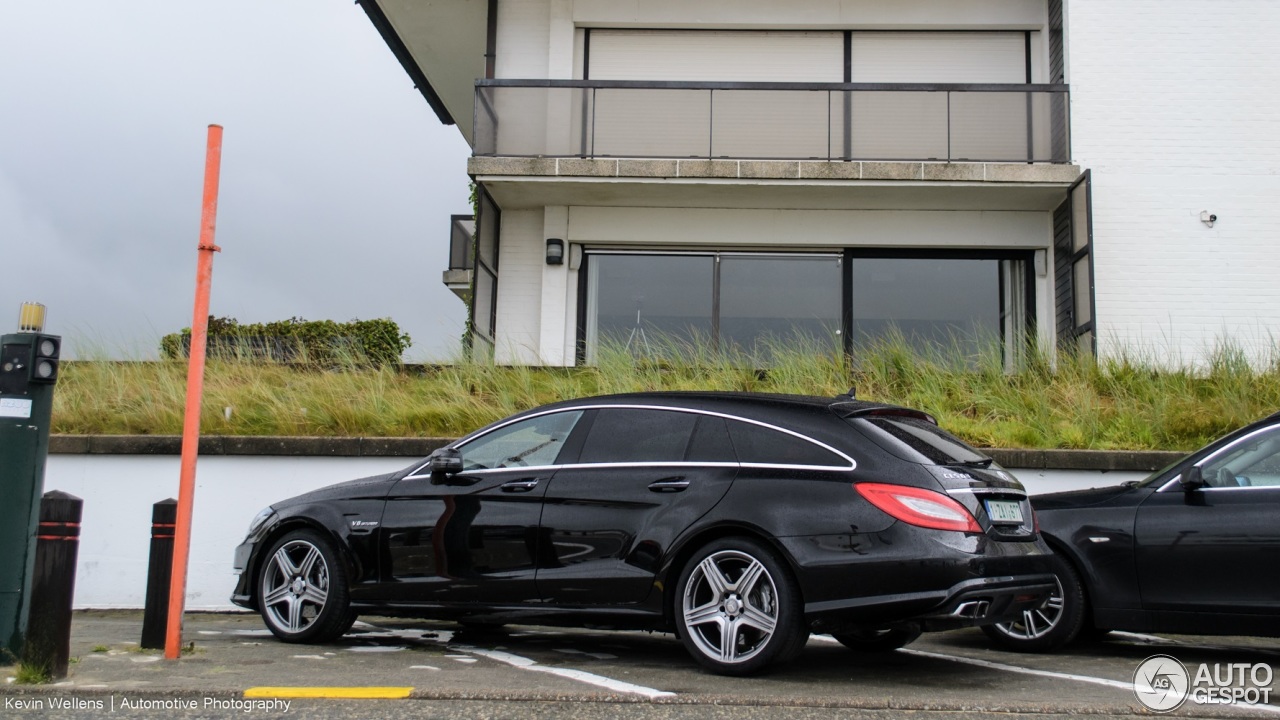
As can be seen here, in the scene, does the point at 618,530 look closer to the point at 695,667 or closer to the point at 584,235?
the point at 695,667

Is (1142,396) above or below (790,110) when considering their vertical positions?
below

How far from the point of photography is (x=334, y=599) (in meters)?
7.13

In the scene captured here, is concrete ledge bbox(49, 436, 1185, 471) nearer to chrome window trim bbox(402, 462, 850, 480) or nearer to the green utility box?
chrome window trim bbox(402, 462, 850, 480)

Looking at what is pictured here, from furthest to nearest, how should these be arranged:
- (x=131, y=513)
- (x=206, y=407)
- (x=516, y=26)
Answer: (x=516, y=26), (x=206, y=407), (x=131, y=513)

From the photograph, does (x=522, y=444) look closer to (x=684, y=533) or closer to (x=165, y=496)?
(x=684, y=533)

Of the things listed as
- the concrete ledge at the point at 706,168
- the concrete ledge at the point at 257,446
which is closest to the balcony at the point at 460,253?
the concrete ledge at the point at 706,168

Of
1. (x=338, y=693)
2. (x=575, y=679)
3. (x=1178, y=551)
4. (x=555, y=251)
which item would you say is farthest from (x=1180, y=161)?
(x=338, y=693)

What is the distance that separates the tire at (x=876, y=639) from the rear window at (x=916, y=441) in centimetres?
111

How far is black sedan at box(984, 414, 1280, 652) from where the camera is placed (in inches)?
255

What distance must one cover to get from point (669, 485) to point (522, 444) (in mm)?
1155

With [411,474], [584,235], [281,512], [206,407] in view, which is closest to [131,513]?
[206,407]

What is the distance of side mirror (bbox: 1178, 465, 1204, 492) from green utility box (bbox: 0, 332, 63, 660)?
20.1 ft

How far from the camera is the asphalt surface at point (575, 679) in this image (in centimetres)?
509

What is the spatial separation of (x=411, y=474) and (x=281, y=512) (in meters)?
0.92
